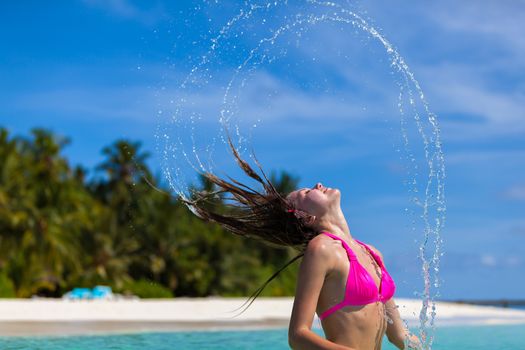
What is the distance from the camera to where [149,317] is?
21.5 meters

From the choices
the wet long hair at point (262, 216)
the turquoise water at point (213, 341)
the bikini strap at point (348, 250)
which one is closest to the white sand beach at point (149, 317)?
the turquoise water at point (213, 341)

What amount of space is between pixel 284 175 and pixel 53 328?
3457 cm

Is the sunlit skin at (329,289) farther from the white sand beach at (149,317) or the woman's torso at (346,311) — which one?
the white sand beach at (149,317)

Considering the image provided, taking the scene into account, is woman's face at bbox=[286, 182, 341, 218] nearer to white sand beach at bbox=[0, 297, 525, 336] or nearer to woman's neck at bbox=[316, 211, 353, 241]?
woman's neck at bbox=[316, 211, 353, 241]

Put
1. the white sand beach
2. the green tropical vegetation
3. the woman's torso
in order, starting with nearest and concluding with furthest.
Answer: the woman's torso → the white sand beach → the green tropical vegetation

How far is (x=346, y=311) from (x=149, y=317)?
17967 millimetres

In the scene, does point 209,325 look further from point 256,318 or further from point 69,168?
point 69,168

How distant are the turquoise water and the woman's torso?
727cm

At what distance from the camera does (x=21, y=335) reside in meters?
13.0

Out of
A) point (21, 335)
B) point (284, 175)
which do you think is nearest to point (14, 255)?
point (284, 175)

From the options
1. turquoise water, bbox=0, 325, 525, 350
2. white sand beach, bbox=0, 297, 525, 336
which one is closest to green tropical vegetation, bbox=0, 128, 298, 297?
white sand beach, bbox=0, 297, 525, 336

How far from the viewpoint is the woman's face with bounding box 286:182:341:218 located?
4.33 metres

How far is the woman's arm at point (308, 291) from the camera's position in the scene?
3830 millimetres

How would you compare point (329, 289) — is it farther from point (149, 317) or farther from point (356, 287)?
point (149, 317)
